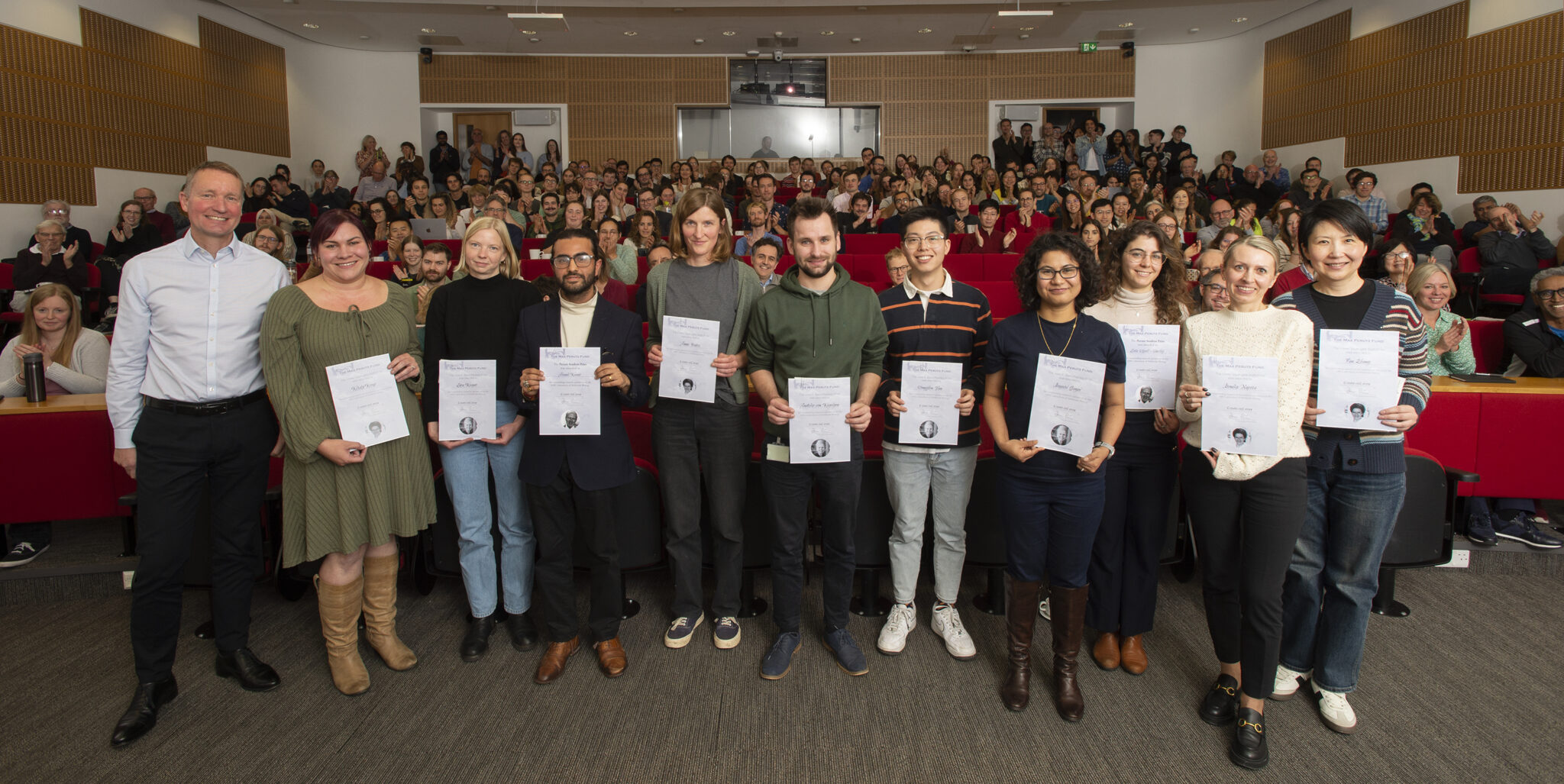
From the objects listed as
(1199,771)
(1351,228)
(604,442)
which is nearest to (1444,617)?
(1199,771)

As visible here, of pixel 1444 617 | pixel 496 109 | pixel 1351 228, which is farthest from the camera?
pixel 496 109

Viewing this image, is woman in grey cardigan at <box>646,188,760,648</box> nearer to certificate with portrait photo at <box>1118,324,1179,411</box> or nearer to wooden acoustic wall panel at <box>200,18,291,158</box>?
certificate with portrait photo at <box>1118,324,1179,411</box>

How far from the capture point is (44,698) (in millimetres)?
2363

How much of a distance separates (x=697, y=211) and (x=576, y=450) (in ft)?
2.64

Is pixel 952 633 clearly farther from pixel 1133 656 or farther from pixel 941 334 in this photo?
pixel 941 334

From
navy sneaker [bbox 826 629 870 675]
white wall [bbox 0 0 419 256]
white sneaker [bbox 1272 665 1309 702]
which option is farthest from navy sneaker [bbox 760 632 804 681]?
white wall [bbox 0 0 419 256]

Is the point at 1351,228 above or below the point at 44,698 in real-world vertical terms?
above

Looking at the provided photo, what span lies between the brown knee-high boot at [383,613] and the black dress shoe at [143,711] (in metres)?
0.53

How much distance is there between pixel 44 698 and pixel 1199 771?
3.29 m

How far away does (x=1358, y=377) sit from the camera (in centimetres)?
194

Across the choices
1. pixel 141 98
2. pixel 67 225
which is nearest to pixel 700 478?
pixel 67 225

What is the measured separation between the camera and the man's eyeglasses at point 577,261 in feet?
7.75

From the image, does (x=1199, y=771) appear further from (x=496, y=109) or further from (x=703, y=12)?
(x=496, y=109)

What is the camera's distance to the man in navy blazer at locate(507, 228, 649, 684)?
2.35m
